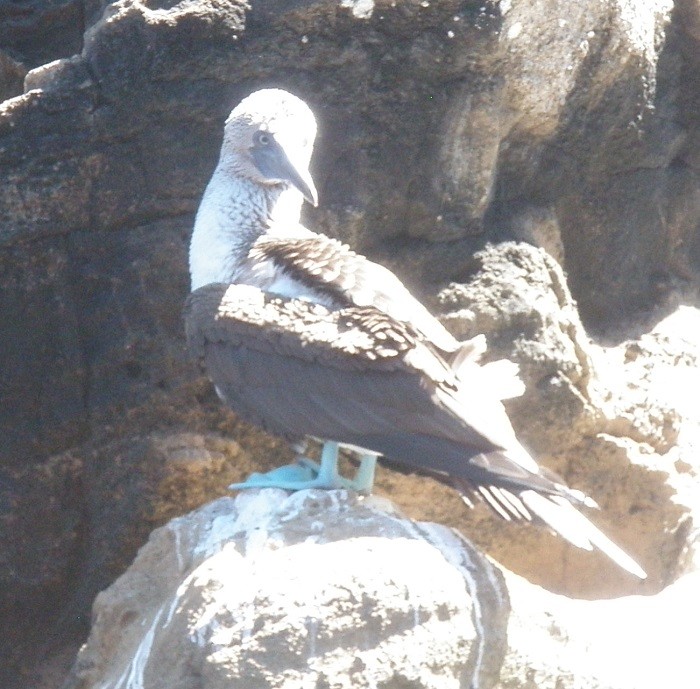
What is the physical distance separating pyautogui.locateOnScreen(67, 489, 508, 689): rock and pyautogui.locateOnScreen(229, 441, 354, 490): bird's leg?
20cm

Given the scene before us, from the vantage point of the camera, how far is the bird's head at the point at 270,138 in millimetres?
5098

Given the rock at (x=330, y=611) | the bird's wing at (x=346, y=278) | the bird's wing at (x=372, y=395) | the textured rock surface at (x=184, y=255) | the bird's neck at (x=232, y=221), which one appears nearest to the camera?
the rock at (x=330, y=611)

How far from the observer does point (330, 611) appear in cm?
379

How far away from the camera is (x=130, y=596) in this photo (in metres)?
4.43

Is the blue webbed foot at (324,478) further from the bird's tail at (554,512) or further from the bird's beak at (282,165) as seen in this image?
the bird's beak at (282,165)

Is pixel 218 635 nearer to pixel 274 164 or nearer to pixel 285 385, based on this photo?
pixel 285 385

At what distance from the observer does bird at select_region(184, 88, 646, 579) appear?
4117mm

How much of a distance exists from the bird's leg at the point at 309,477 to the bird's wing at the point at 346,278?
44 cm

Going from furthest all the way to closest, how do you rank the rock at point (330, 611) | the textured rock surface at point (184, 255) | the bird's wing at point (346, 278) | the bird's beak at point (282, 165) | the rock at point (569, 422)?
1. the rock at point (569, 422)
2. the textured rock surface at point (184, 255)
3. the bird's beak at point (282, 165)
4. the bird's wing at point (346, 278)
5. the rock at point (330, 611)

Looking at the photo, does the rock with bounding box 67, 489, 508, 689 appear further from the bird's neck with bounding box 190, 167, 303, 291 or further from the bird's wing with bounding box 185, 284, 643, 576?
the bird's neck with bounding box 190, 167, 303, 291

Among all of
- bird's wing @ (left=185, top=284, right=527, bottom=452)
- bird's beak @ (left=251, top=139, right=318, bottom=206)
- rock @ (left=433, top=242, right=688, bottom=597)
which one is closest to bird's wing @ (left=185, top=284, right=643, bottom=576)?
bird's wing @ (left=185, top=284, right=527, bottom=452)

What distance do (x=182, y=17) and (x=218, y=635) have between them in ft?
8.93

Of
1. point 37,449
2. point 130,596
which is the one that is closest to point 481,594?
point 130,596

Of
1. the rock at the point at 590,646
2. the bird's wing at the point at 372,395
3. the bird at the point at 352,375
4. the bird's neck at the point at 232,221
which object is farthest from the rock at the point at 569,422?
the rock at the point at 590,646
